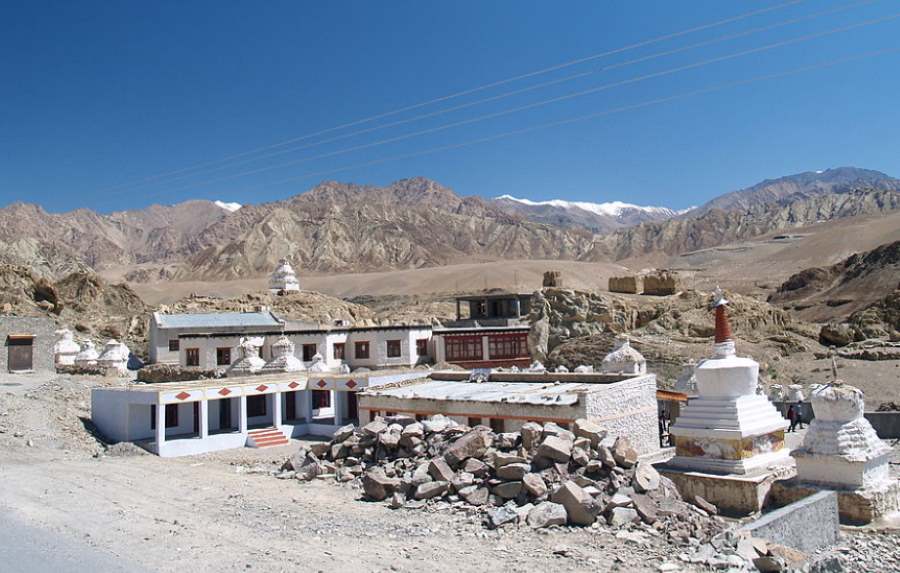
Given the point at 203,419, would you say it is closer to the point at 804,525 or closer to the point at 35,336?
the point at 35,336

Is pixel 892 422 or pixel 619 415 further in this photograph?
pixel 892 422

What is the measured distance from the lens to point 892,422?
2312 cm

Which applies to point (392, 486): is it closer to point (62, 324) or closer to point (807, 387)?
point (807, 387)

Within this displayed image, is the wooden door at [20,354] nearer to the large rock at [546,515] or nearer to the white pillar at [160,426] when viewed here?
the white pillar at [160,426]

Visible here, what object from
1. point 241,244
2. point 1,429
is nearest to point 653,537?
point 1,429

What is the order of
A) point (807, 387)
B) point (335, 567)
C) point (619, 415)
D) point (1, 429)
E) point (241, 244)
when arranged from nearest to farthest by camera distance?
point (335, 567) < point (619, 415) < point (1, 429) < point (807, 387) < point (241, 244)

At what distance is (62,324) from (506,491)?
5098 cm

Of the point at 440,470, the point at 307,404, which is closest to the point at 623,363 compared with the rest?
the point at 307,404

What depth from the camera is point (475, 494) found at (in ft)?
47.7

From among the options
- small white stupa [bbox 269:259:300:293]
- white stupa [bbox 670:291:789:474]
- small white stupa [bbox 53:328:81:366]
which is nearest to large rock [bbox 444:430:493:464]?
white stupa [bbox 670:291:789:474]

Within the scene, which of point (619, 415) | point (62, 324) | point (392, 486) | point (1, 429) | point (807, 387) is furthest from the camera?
point (62, 324)

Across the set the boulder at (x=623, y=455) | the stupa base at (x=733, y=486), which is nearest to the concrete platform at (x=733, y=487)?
the stupa base at (x=733, y=486)

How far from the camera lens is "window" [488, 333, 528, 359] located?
37.8m

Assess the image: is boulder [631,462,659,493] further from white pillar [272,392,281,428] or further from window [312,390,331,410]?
window [312,390,331,410]
